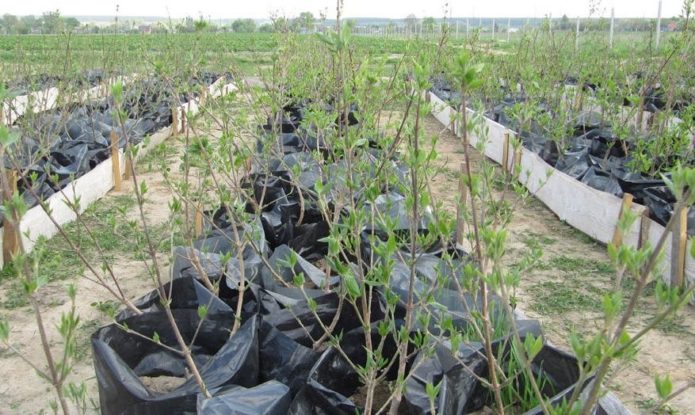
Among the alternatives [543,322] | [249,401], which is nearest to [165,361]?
[249,401]

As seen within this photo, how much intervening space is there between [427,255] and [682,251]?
146cm

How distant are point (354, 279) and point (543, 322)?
2076 millimetres

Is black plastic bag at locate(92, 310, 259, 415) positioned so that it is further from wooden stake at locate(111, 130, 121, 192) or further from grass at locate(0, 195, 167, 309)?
wooden stake at locate(111, 130, 121, 192)

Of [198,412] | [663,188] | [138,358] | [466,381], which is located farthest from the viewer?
[663,188]

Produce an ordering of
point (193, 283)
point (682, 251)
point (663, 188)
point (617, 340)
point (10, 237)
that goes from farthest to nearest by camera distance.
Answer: point (663, 188)
point (10, 237)
point (682, 251)
point (193, 283)
point (617, 340)

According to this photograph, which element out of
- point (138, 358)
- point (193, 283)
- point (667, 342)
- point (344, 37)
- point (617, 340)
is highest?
point (344, 37)

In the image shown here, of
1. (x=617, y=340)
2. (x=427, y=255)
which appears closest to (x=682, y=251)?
(x=427, y=255)

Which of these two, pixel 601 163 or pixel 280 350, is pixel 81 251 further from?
pixel 601 163

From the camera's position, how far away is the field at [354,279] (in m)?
1.61

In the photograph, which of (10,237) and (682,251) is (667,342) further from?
(10,237)

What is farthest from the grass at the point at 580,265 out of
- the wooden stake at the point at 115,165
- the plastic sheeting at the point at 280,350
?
the wooden stake at the point at 115,165

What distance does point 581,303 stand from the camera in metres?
3.75

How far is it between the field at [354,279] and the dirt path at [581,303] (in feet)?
0.05

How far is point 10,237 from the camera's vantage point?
396 cm
